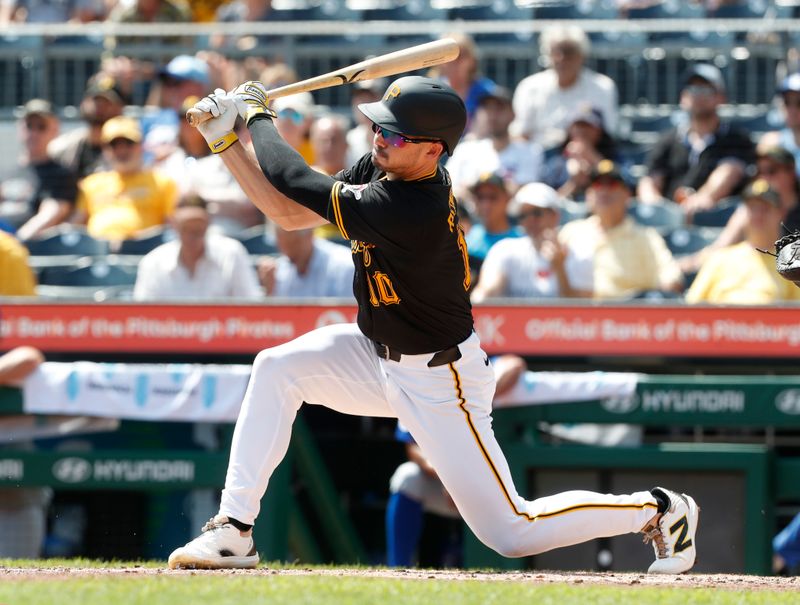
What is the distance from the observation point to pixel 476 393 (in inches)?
169

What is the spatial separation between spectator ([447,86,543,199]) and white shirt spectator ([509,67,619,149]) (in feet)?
1.40

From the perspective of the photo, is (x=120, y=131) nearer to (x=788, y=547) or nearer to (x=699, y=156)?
(x=699, y=156)

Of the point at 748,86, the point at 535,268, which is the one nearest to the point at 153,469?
the point at 535,268

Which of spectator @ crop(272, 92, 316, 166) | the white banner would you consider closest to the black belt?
the white banner

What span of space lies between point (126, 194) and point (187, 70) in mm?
1284

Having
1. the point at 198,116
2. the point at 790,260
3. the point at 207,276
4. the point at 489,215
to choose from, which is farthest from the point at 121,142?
the point at 790,260

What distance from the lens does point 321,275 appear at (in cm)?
720

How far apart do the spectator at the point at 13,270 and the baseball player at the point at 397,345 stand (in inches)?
132

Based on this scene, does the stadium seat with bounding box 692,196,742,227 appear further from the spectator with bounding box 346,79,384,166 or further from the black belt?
the black belt

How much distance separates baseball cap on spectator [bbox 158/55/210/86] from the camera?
949 cm

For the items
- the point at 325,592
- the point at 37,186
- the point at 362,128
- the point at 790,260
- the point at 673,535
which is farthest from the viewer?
the point at 37,186

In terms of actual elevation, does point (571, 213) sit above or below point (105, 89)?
below

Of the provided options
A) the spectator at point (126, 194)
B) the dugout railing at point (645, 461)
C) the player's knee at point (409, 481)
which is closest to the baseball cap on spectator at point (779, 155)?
the dugout railing at point (645, 461)

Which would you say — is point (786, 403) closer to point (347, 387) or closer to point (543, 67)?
point (347, 387)
